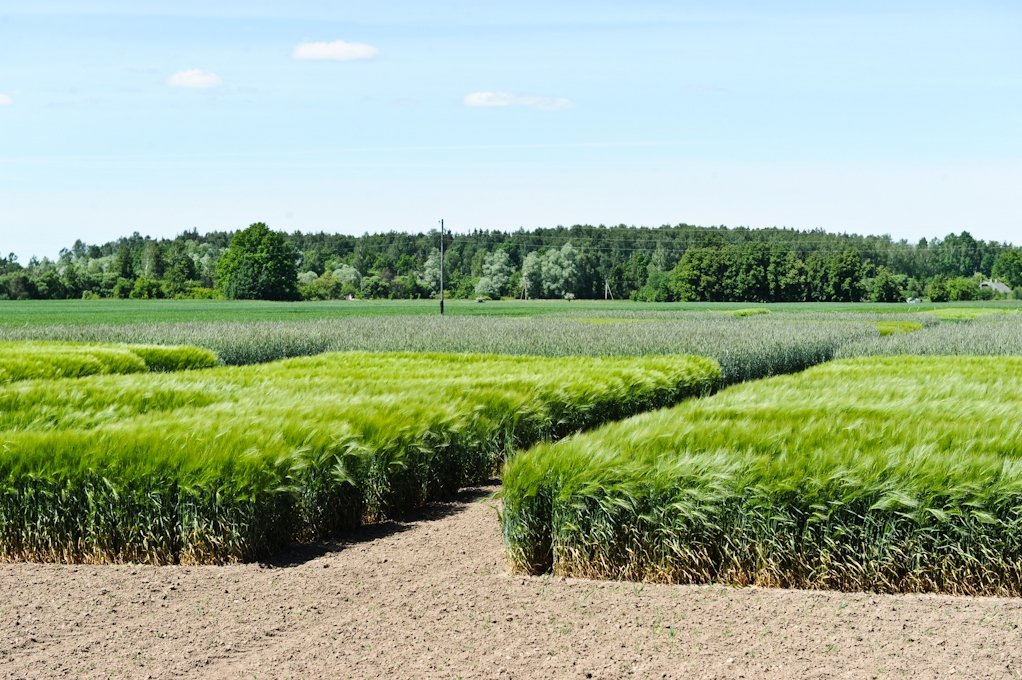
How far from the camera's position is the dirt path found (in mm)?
6230

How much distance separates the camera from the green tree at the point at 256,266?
106650 millimetres

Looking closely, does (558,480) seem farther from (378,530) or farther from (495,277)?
(495,277)

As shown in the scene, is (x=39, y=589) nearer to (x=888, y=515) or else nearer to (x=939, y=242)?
(x=888, y=515)

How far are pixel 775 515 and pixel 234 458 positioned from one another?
448 cm

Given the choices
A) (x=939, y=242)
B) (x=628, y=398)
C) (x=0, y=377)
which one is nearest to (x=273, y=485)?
(x=628, y=398)

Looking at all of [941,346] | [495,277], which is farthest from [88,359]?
[495,277]

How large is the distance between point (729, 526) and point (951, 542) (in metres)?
1.65

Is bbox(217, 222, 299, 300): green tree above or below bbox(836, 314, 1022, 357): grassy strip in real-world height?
above

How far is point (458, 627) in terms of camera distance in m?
6.93

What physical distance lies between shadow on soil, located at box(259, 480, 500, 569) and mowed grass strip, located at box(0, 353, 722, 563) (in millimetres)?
157

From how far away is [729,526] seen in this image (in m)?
8.02

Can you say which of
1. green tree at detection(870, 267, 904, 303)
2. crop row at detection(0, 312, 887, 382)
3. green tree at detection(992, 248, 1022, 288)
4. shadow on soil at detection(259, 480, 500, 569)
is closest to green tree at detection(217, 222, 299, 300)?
green tree at detection(870, 267, 904, 303)

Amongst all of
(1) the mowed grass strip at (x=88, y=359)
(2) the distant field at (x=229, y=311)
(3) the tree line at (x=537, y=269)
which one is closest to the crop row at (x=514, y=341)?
(1) the mowed grass strip at (x=88, y=359)

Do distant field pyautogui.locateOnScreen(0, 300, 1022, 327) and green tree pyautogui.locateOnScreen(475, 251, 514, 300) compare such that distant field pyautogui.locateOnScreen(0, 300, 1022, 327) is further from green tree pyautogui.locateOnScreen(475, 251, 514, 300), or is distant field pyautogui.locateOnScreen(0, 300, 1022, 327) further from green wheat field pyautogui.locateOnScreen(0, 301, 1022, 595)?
green wheat field pyautogui.locateOnScreen(0, 301, 1022, 595)
